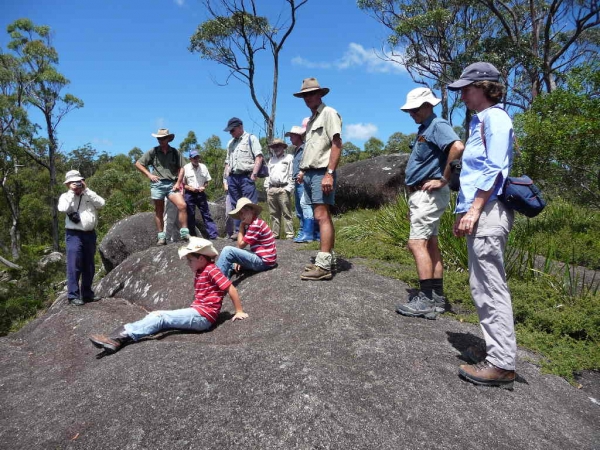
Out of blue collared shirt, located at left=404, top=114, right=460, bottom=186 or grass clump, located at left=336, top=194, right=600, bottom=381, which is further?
grass clump, located at left=336, top=194, right=600, bottom=381

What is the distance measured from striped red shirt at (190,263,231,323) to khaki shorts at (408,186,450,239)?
6.42 feet

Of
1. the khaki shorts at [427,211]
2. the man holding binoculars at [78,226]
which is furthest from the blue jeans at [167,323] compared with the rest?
the man holding binoculars at [78,226]

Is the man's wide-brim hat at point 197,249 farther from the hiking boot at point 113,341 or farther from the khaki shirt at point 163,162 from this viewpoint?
the khaki shirt at point 163,162

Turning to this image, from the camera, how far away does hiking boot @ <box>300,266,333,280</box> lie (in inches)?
201

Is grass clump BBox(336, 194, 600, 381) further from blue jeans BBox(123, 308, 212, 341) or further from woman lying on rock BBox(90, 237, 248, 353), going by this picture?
blue jeans BBox(123, 308, 212, 341)

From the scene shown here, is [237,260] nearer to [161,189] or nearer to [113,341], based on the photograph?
[113,341]

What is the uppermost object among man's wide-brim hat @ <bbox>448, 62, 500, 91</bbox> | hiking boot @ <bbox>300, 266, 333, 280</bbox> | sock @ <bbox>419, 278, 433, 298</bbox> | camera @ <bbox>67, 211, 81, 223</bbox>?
man's wide-brim hat @ <bbox>448, 62, 500, 91</bbox>

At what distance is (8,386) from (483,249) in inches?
167

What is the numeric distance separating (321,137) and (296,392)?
9.75ft

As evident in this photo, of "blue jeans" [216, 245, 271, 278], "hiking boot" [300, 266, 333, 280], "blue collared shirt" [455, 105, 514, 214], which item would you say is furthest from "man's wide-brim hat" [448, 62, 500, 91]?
"blue jeans" [216, 245, 271, 278]

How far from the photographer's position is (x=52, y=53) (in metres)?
23.8

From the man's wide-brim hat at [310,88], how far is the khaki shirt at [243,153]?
252 cm

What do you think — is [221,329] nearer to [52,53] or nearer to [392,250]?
[392,250]

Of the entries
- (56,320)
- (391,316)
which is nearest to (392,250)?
(391,316)
